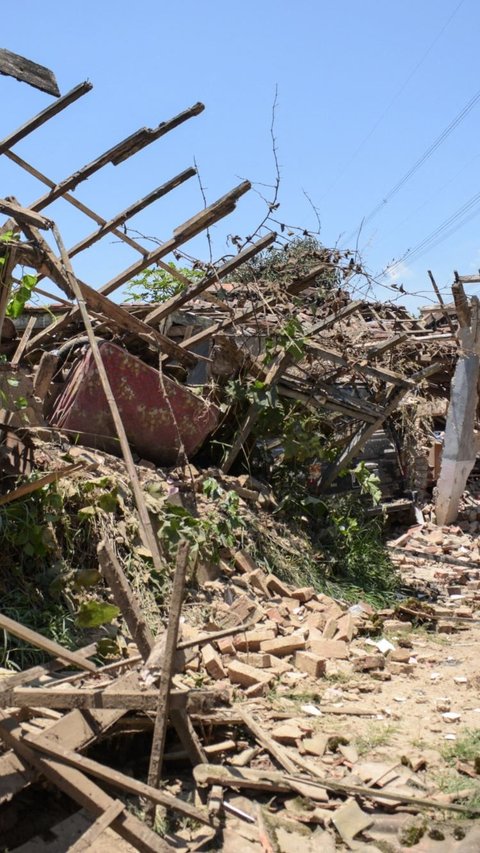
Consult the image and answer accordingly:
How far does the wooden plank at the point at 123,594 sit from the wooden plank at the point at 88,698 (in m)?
0.27

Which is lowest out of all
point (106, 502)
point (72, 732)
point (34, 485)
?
point (72, 732)

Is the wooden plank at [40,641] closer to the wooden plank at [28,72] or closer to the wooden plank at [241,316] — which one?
the wooden plank at [28,72]

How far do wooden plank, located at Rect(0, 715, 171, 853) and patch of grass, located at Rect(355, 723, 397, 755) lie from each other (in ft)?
6.33

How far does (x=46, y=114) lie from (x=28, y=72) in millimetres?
393

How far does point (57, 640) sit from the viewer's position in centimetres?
563

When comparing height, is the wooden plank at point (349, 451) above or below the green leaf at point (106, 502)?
above

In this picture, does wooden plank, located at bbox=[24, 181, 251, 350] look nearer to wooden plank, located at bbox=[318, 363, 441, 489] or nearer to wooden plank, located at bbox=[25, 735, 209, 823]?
wooden plank, located at bbox=[318, 363, 441, 489]

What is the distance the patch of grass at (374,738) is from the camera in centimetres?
523

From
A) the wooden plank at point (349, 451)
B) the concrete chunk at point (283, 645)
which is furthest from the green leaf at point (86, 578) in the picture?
the wooden plank at point (349, 451)

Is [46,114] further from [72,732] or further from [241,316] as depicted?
[72,732]

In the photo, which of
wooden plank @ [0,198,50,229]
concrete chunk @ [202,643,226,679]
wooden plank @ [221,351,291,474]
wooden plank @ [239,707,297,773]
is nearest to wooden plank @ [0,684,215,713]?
wooden plank @ [239,707,297,773]

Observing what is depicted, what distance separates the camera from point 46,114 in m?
6.79

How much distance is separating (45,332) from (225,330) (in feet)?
6.03

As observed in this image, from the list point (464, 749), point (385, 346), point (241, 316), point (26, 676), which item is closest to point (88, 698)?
point (26, 676)
